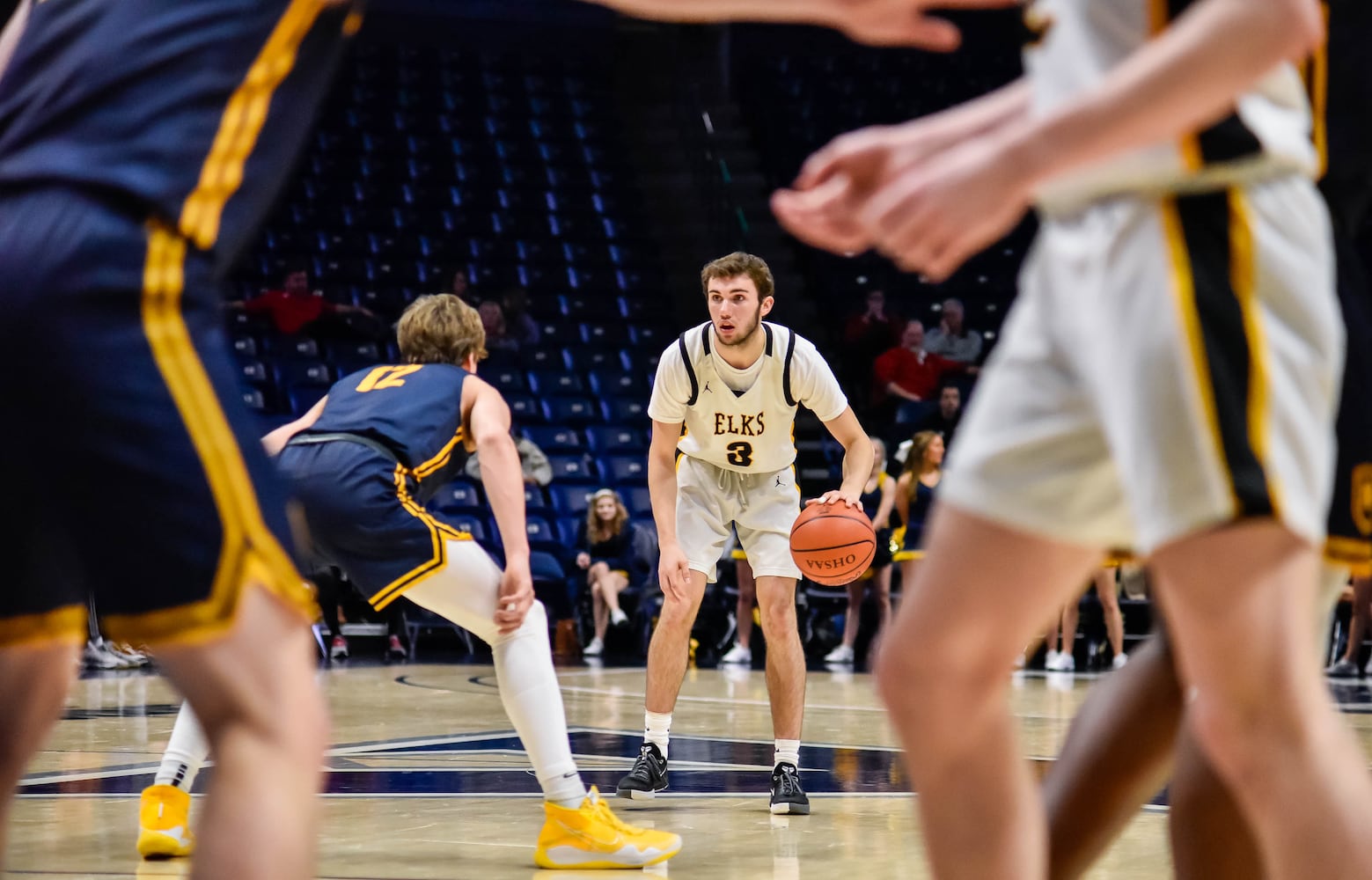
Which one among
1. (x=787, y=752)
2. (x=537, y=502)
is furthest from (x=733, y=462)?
(x=537, y=502)

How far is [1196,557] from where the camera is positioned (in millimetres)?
1525

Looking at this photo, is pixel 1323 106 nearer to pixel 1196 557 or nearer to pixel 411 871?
pixel 1196 557

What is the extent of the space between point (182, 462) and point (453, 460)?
2.91 metres

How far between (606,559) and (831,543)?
736cm

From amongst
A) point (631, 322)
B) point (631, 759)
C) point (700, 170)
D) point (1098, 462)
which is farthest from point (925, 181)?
point (700, 170)

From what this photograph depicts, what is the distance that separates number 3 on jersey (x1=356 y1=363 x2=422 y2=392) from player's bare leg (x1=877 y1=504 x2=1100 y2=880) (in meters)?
2.93

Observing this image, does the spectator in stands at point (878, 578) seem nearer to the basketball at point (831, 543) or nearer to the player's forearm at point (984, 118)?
the basketball at point (831, 543)

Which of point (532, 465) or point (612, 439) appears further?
point (612, 439)

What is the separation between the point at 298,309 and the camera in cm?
1395

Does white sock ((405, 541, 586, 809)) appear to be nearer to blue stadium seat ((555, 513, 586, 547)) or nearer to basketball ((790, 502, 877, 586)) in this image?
basketball ((790, 502, 877, 586))

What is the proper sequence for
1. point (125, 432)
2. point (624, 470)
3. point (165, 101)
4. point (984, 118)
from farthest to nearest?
point (624, 470), point (984, 118), point (165, 101), point (125, 432)

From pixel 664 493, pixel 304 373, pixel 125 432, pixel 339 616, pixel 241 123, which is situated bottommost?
pixel 339 616

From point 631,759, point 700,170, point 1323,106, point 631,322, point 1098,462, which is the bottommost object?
point 631,759

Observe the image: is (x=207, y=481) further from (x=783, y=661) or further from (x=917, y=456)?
(x=917, y=456)
